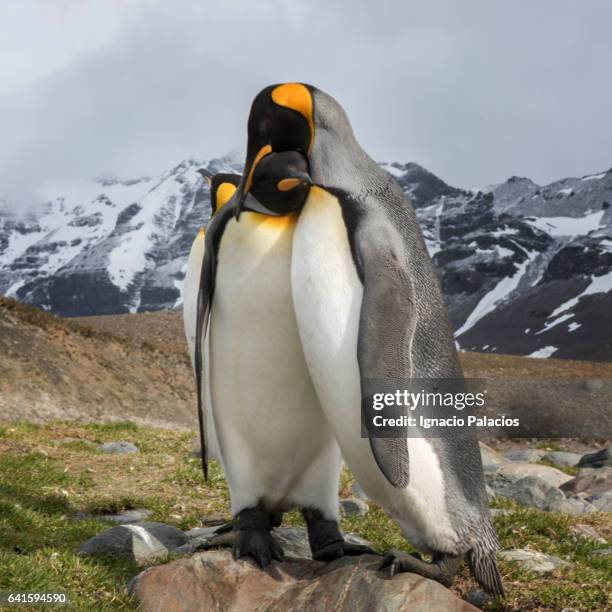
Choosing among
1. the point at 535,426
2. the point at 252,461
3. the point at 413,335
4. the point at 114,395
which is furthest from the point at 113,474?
the point at 535,426

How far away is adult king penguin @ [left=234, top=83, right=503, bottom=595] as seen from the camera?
3762mm

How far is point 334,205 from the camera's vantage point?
3910 mm

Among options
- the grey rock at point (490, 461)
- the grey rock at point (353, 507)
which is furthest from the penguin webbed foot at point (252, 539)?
the grey rock at point (490, 461)

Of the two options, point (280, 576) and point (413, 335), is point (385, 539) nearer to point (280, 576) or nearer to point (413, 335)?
point (280, 576)

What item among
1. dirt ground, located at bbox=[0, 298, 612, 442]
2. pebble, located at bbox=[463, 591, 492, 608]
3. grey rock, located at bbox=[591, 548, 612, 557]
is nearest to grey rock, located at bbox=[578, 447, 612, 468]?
dirt ground, located at bbox=[0, 298, 612, 442]

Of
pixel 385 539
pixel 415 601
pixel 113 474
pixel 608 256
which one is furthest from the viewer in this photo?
pixel 608 256

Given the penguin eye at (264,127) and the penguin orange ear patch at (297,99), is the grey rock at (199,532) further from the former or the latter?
the penguin orange ear patch at (297,99)

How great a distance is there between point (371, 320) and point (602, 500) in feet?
18.4

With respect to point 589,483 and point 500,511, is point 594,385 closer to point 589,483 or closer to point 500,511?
point 589,483

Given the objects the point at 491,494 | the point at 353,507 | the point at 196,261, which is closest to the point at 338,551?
the point at 196,261

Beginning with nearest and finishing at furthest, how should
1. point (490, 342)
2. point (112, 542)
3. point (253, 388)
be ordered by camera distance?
point (253, 388)
point (112, 542)
point (490, 342)

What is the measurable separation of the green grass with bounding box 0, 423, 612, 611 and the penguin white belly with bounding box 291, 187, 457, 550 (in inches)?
36.6

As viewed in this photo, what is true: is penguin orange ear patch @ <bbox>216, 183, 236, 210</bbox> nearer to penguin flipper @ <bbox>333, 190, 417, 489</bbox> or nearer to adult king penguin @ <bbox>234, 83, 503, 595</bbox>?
adult king penguin @ <bbox>234, 83, 503, 595</bbox>

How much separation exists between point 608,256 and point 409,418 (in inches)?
6957
